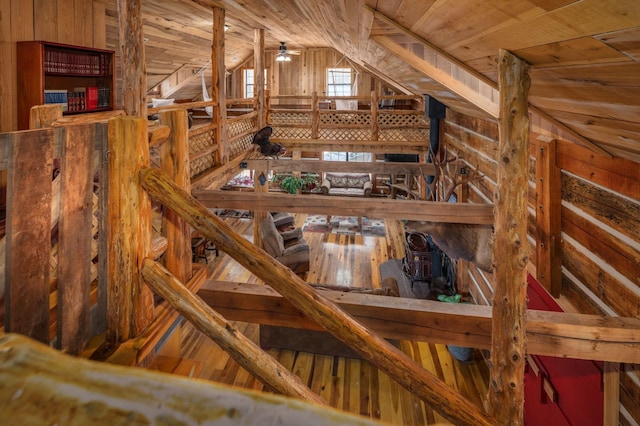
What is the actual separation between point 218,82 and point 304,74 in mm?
8469

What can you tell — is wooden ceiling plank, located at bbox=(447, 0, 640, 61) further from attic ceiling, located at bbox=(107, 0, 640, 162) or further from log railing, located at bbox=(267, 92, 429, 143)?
log railing, located at bbox=(267, 92, 429, 143)

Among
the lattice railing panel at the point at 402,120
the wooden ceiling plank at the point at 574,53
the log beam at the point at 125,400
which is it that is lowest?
the log beam at the point at 125,400


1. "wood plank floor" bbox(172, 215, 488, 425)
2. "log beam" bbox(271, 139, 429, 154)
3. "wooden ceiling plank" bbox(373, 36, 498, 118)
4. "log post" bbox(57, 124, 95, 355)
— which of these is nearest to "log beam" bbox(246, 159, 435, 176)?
"log beam" bbox(271, 139, 429, 154)

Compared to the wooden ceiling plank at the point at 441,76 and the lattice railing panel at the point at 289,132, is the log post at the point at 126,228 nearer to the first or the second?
the wooden ceiling plank at the point at 441,76

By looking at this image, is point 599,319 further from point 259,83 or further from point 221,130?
point 259,83

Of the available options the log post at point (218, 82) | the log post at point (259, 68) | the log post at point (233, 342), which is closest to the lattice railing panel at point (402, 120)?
the log post at point (259, 68)

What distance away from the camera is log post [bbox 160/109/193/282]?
5.84 ft

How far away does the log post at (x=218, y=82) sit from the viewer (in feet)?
20.9

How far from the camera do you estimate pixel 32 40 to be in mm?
4684

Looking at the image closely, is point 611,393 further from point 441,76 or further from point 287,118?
point 287,118

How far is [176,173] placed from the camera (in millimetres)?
1798

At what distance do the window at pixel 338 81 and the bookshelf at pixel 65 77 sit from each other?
9625mm

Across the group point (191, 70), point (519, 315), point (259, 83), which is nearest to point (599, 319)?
point (519, 315)

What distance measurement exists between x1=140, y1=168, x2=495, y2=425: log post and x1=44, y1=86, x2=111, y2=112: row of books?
420cm
